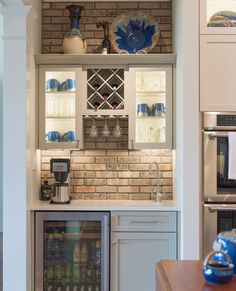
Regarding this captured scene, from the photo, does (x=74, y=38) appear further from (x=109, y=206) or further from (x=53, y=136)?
(x=109, y=206)

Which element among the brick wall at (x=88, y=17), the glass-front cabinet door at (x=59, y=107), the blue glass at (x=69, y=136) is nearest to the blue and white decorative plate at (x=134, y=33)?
the brick wall at (x=88, y=17)

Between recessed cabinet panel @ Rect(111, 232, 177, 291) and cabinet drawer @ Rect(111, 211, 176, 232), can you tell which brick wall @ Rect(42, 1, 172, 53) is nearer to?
cabinet drawer @ Rect(111, 211, 176, 232)

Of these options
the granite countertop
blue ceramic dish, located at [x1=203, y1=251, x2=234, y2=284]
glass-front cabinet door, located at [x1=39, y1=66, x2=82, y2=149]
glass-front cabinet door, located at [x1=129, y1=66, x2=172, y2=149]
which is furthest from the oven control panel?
blue ceramic dish, located at [x1=203, y1=251, x2=234, y2=284]

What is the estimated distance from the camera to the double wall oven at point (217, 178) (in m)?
3.48

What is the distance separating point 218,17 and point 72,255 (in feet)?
7.50

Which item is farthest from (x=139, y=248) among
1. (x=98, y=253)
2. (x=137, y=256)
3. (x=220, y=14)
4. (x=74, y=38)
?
(x=220, y=14)

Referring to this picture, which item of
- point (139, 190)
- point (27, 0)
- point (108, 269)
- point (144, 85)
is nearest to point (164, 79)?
point (144, 85)

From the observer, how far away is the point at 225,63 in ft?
11.4

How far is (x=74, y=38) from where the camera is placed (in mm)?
3932

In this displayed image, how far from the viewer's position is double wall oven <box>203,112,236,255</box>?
11.4 feet

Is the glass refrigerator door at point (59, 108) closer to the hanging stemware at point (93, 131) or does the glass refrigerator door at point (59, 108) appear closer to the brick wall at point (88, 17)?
the hanging stemware at point (93, 131)

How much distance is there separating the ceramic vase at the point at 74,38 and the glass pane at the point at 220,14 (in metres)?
1.13

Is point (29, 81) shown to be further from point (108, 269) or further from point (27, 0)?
point (108, 269)

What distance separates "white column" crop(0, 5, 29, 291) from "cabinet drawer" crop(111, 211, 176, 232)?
2.49 feet
